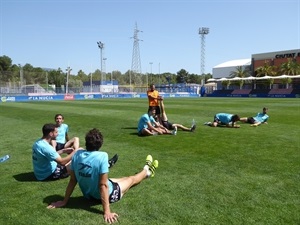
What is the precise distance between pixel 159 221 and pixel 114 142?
260 inches

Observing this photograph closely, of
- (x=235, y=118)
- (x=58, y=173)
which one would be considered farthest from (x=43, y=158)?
(x=235, y=118)

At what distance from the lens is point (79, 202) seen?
17.4ft

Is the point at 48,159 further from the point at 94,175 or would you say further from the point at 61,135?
the point at 61,135

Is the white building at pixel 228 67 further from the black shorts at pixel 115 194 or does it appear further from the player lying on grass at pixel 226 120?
the black shorts at pixel 115 194

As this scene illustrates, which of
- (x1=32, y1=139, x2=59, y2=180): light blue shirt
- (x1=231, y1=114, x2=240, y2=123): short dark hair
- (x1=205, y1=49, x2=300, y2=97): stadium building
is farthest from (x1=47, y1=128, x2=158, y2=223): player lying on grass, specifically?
(x1=205, y1=49, x2=300, y2=97): stadium building

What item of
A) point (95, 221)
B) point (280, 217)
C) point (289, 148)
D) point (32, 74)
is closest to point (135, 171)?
point (95, 221)

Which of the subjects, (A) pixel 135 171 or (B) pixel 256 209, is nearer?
(B) pixel 256 209

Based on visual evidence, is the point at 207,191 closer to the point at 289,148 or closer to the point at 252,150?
the point at 252,150

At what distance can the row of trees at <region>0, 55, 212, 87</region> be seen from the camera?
212ft

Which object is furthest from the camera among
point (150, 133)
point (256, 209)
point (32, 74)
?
point (32, 74)

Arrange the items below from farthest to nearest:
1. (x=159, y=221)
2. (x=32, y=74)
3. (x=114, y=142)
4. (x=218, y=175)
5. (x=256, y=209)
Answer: (x=32, y=74) < (x=114, y=142) < (x=218, y=175) < (x=256, y=209) < (x=159, y=221)

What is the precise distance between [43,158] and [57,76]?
10950 cm

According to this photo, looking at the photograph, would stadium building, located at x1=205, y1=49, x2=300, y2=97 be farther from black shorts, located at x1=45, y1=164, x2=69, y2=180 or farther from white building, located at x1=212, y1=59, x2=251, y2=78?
black shorts, located at x1=45, y1=164, x2=69, y2=180

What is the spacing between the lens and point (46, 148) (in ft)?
19.6
